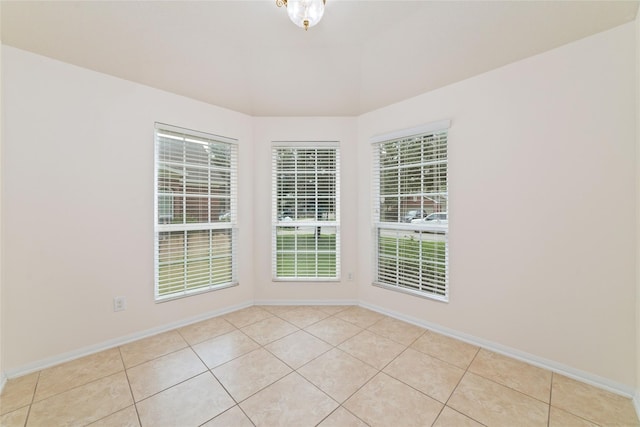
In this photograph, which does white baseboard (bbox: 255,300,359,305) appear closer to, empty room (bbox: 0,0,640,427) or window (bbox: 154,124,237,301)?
empty room (bbox: 0,0,640,427)

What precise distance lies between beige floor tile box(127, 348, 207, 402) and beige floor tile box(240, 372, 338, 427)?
2.00 ft

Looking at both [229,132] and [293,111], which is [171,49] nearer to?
[229,132]
